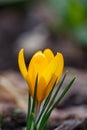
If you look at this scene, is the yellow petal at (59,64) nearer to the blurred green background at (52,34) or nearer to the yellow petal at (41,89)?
the yellow petal at (41,89)

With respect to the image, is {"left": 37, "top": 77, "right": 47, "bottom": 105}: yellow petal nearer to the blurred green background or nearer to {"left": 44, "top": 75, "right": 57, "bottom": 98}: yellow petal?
{"left": 44, "top": 75, "right": 57, "bottom": 98}: yellow petal

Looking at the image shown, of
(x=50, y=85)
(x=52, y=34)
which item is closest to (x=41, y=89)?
(x=50, y=85)

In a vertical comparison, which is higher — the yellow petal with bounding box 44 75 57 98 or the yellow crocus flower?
the yellow crocus flower

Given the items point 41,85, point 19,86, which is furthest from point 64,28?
point 41,85

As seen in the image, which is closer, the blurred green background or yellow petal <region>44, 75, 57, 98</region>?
yellow petal <region>44, 75, 57, 98</region>

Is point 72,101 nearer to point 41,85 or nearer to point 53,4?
point 41,85

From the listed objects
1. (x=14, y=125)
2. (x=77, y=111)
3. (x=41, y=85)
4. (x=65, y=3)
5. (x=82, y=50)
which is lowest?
(x=82, y=50)

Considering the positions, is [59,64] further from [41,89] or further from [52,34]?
[52,34]

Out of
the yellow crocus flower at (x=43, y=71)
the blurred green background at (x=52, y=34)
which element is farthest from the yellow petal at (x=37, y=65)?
the blurred green background at (x=52, y=34)

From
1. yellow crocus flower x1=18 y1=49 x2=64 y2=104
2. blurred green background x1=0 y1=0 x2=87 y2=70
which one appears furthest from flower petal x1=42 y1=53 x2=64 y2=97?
blurred green background x1=0 y1=0 x2=87 y2=70
